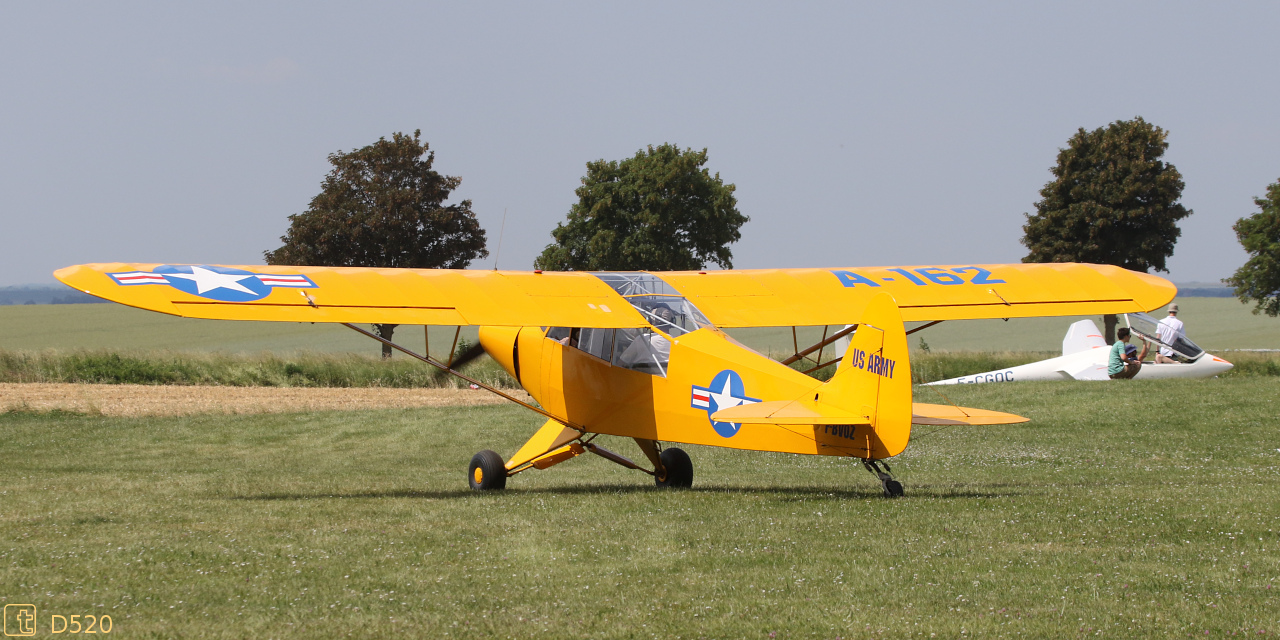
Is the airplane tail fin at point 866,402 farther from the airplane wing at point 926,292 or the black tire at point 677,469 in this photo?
the black tire at point 677,469

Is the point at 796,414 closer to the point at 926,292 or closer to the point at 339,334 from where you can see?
the point at 926,292

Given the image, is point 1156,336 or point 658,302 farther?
point 1156,336

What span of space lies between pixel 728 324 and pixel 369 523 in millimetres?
3929

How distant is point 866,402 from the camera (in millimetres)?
8445

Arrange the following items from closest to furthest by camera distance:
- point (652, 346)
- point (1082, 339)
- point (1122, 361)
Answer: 1. point (652, 346)
2. point (1122, 361)
3. point (1082, 339)

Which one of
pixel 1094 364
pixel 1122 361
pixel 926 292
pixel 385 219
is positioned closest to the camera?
pixel 926 292

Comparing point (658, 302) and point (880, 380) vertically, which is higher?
point (658, 302)

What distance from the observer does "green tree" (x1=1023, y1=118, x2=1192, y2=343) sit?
36.9m

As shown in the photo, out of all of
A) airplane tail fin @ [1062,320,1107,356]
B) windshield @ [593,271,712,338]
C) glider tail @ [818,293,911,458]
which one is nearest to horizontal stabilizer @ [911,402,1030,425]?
glider tail @ [818,293,911,458]

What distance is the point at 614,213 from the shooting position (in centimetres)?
3988

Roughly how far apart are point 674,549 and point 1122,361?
1697 centimetres

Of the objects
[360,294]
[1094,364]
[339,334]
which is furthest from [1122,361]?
[339,334]

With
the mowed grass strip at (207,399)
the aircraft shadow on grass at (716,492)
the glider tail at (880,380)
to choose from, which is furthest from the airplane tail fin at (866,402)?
the mowed grass strip at (207,399)

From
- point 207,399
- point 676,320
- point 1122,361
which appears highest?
point 676,320
